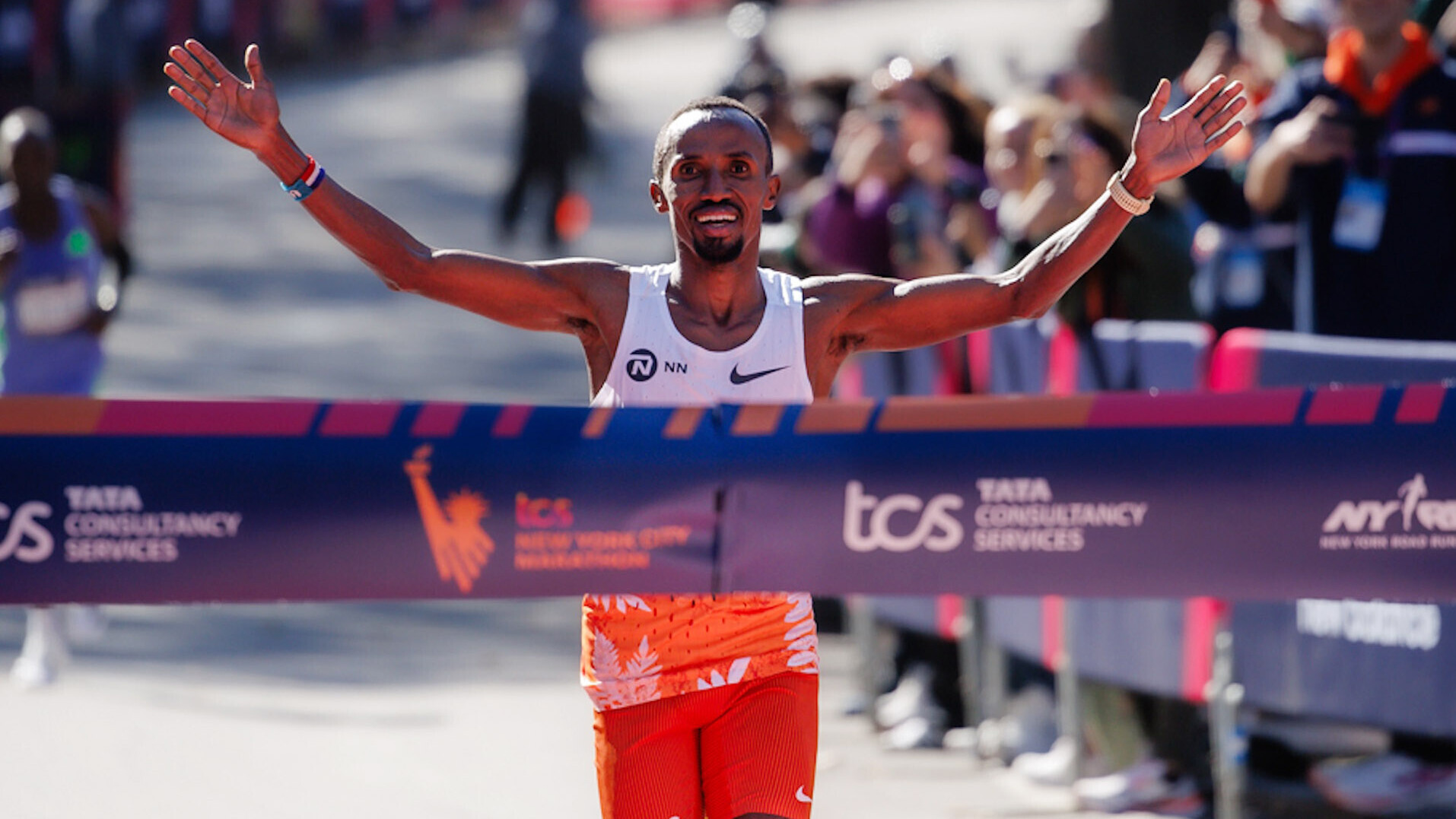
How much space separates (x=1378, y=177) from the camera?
7277 mm

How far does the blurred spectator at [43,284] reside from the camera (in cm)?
923

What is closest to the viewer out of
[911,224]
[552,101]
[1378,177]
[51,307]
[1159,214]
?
[1378,177]

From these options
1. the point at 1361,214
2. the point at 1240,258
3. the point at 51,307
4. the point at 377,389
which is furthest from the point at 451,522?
the point at 377,389

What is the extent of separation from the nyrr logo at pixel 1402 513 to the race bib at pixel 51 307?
6.37 metres

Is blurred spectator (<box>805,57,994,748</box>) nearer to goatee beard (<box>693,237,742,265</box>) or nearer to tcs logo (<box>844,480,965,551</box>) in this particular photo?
tcs logo (<box>844,480,965,551</box>)

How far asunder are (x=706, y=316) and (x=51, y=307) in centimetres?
556

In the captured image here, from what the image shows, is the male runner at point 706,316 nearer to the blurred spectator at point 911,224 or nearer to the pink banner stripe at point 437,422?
the pink banner stripe at point 437,422

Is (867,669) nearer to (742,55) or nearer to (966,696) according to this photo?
(966,696)

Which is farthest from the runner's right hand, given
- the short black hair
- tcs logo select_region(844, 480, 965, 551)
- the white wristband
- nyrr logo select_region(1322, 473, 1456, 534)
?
nyrr logo select_region(1322, 473, 1456, 534)

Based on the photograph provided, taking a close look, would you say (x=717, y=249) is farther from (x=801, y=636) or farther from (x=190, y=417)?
(x=190, y=417)

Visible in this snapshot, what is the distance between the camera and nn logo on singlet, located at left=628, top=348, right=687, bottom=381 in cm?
445

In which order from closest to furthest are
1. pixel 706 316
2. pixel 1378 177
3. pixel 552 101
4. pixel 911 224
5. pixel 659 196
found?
pixel 706 316, pixel 659 196, pixel 1378 177, pixel 911 224, pixel 552 101

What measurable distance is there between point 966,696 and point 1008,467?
391 cm

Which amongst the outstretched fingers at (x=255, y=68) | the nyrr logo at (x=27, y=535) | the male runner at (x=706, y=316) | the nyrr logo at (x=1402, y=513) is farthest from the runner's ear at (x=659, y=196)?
the nyrr logo at (x=1402, y=513)
